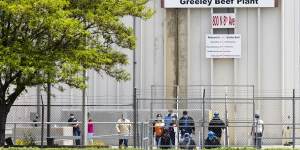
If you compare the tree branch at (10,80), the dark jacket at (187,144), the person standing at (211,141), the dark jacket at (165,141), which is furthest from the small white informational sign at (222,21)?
the tree branch at (10,80)

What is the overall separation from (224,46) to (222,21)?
1247 mm

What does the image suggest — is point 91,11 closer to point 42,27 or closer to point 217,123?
point 42,27

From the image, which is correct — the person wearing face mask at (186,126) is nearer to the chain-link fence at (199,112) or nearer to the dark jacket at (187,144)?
the dark jacket at (187,144)

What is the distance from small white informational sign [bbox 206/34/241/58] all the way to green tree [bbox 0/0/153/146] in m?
14.7

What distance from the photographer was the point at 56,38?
2767 centimetres

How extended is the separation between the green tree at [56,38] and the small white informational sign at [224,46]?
1471 centimetres

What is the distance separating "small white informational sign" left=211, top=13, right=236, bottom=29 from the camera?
145 ft

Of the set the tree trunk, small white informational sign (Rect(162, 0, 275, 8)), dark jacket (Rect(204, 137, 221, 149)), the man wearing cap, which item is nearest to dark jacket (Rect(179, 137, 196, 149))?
dark jacket (Rect(204, 137, 221, 149))

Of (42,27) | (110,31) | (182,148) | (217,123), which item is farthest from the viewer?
(217,123)

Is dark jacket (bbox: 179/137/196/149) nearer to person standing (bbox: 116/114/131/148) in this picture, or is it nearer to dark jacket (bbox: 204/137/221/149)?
dark jacket (bbox: 204/137/221/149)

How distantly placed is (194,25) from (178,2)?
145cm

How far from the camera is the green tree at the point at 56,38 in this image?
26.4 metres

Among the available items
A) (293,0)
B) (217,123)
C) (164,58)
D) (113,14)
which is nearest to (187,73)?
(164,58)

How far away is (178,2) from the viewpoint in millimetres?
44281
